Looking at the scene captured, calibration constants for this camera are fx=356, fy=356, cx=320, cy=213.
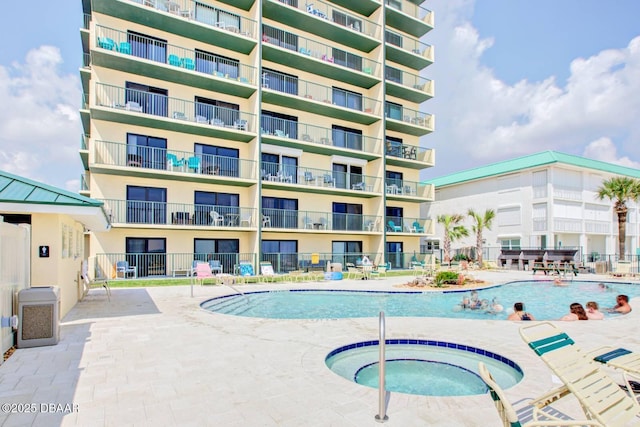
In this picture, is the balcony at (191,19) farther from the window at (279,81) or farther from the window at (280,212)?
the window at (280,212)

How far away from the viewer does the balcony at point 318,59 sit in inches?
854

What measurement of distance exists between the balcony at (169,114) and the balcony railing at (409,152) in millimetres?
10996

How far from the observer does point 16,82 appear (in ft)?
99.3

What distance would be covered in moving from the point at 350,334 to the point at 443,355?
Result: 1.69 m

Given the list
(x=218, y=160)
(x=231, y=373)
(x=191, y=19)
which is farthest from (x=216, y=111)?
(x=231, y=373)

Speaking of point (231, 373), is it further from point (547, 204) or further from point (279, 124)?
point (547, 204)

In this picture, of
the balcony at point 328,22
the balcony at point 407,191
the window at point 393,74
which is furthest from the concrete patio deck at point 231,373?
the window at point 393,74

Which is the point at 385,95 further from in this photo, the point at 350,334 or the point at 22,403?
the point at 22,403

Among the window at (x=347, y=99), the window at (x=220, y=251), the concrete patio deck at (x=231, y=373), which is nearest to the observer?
the concrete patio deck at (x=231, y=373)

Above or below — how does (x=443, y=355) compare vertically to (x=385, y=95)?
below

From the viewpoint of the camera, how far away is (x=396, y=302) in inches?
509

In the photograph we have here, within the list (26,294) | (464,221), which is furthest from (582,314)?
(464,221)

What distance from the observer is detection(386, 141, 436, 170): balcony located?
86.4ft

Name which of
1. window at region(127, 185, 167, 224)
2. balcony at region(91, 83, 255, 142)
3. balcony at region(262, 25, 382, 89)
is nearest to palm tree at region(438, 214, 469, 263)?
balcony at region(262, 25, 382, 89)
